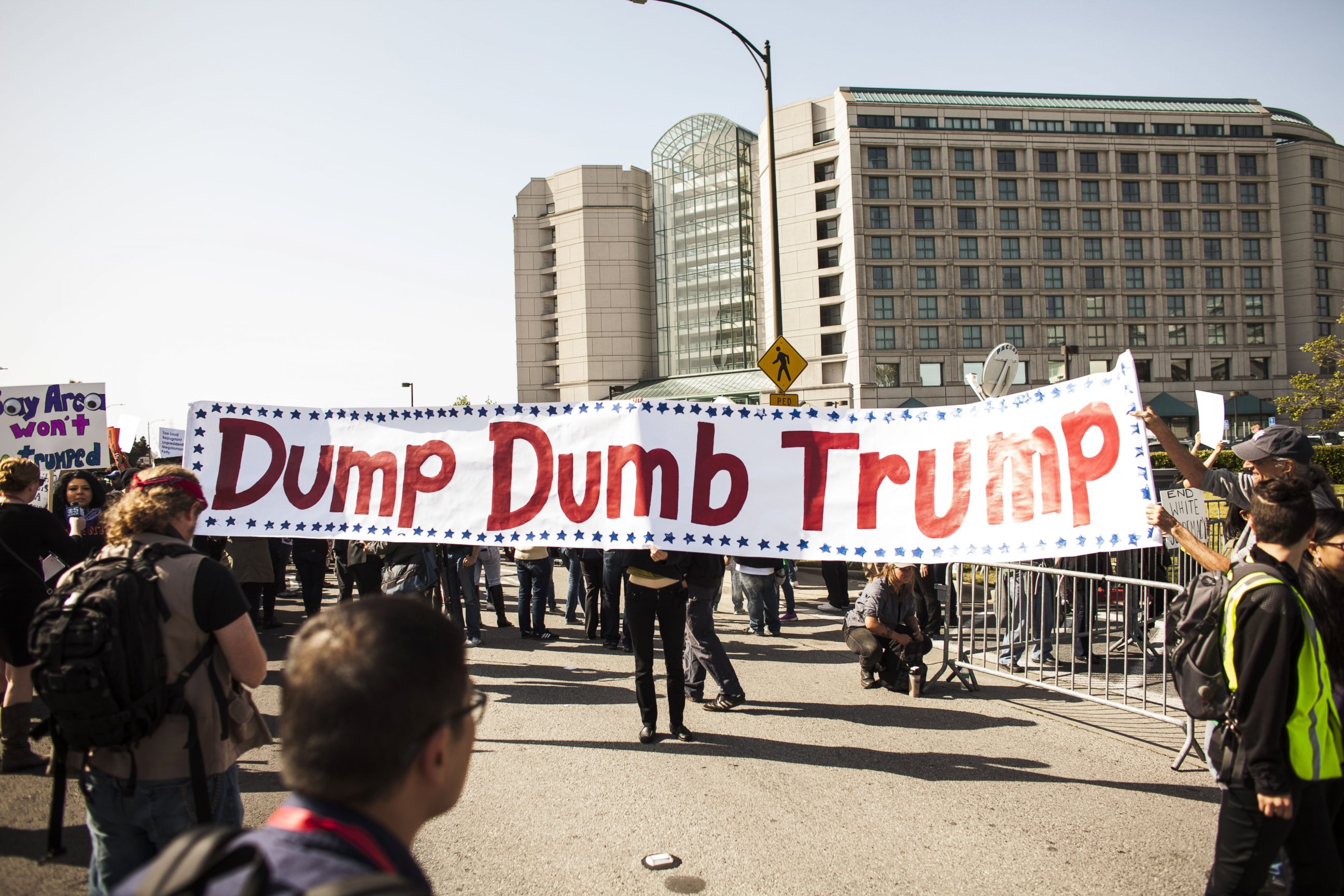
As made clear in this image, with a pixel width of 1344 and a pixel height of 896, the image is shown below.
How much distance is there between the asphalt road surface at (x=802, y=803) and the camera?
4.22 meters

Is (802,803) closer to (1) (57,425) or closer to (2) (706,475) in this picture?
(2) (706,475)

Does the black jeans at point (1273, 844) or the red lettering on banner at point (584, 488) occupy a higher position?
the red lettering on banner at point (584, 488)

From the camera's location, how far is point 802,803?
5.15m

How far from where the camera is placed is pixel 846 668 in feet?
28.9

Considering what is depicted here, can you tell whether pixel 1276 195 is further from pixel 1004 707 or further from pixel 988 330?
pixel 1004 707

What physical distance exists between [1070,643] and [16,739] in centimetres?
981

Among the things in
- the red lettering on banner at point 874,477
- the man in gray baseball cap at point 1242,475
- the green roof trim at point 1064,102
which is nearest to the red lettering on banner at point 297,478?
the red lettering on banner at point 874,477

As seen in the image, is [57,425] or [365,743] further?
[57,425]

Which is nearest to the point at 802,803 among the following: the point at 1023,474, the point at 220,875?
the point at 1023,474

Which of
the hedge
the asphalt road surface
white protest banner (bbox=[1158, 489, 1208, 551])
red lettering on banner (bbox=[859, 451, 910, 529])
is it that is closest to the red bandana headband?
the asphalt road surface

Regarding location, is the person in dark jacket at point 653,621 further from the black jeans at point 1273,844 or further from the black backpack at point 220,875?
the black backpack at point 220,875

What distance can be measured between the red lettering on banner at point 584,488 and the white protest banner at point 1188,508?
7.27 m

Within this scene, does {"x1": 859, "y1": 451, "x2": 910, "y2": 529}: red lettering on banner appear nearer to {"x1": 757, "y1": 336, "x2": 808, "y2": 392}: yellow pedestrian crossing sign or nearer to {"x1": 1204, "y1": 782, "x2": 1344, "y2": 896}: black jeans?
{"x1": 1204, "y1": 782, "x2": 1344, "y2": 896}: black jeans

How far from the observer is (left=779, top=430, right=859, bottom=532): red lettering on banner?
5973 millimetres
